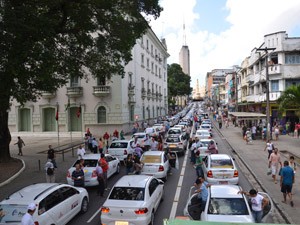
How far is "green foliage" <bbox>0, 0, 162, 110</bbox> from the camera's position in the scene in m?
14.6

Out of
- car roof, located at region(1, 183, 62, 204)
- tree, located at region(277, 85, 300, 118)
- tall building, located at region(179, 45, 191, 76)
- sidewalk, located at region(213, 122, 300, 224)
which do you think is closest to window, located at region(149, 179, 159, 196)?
car roof, located at region(1, 183, 62, 204)

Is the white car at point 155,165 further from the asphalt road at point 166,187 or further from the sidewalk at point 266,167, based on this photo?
the sidewalk at point 266,167

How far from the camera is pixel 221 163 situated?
14.2 meters

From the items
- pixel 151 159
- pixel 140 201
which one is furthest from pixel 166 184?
pixel 140 201

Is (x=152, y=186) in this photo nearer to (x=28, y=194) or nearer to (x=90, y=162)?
(x=28, y=194)

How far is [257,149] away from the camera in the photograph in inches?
1054

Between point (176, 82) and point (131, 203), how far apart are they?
98.5m

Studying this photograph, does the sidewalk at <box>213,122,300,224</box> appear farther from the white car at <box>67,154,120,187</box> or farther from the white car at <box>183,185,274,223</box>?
the white car at <box>67,154,120,187</box>

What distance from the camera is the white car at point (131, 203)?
9.10 metres

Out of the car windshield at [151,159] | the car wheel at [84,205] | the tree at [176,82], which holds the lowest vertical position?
the car wheel at [84,205]

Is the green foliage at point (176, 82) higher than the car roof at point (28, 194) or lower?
higher

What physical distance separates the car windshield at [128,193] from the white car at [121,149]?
9858mm

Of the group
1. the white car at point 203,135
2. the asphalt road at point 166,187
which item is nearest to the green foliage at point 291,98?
the white car at point 203,135

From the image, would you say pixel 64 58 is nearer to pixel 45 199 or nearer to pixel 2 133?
pixel 2 133
